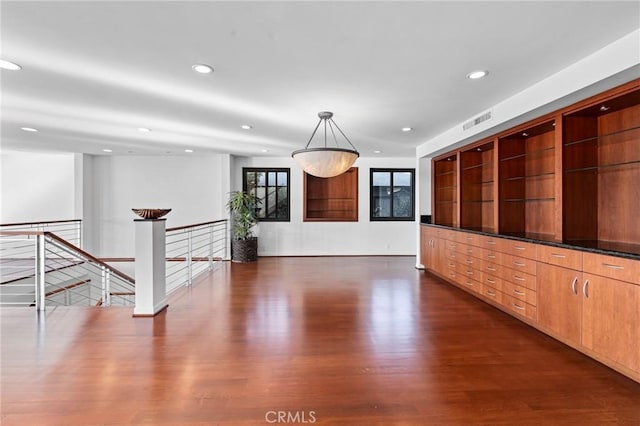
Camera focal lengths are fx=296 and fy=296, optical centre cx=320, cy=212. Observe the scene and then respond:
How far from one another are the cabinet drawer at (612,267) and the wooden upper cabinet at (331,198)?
5.67m

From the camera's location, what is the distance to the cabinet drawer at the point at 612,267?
7.24 feet

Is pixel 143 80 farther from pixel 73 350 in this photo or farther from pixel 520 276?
pixel 520 276

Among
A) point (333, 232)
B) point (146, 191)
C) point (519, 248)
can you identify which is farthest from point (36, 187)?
point (519, 248)

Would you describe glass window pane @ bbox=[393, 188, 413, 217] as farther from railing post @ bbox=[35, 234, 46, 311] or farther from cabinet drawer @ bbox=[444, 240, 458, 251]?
railing post @ bbox=[35, 234, 46, 311]

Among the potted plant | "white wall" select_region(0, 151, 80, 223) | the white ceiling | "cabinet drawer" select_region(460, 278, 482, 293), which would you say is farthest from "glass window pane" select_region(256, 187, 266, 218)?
"cabinet drawer" select_region(460, 278, 482, 293)

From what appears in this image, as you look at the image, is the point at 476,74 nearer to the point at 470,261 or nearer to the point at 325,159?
the point at 325,159

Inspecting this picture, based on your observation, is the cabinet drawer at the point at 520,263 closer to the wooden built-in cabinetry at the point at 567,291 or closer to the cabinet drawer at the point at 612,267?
the wooden built-in cabinetry at the point at 567,291

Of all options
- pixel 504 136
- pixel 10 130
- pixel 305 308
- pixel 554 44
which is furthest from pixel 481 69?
pixel 10 130

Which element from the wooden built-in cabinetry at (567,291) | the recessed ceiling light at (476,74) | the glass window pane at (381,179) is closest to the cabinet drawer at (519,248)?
the wooden built-in cabinetry at (567,291)

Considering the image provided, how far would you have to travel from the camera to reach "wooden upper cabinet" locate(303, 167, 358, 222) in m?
8.07

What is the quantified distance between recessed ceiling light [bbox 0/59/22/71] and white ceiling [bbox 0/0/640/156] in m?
0.07

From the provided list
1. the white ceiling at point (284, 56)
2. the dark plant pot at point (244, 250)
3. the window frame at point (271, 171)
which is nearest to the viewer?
the white ceiling at point (284, 56)

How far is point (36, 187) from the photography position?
7402 millimetres

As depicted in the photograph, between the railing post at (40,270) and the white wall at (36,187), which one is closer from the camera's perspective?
the railing post at (40,270)
